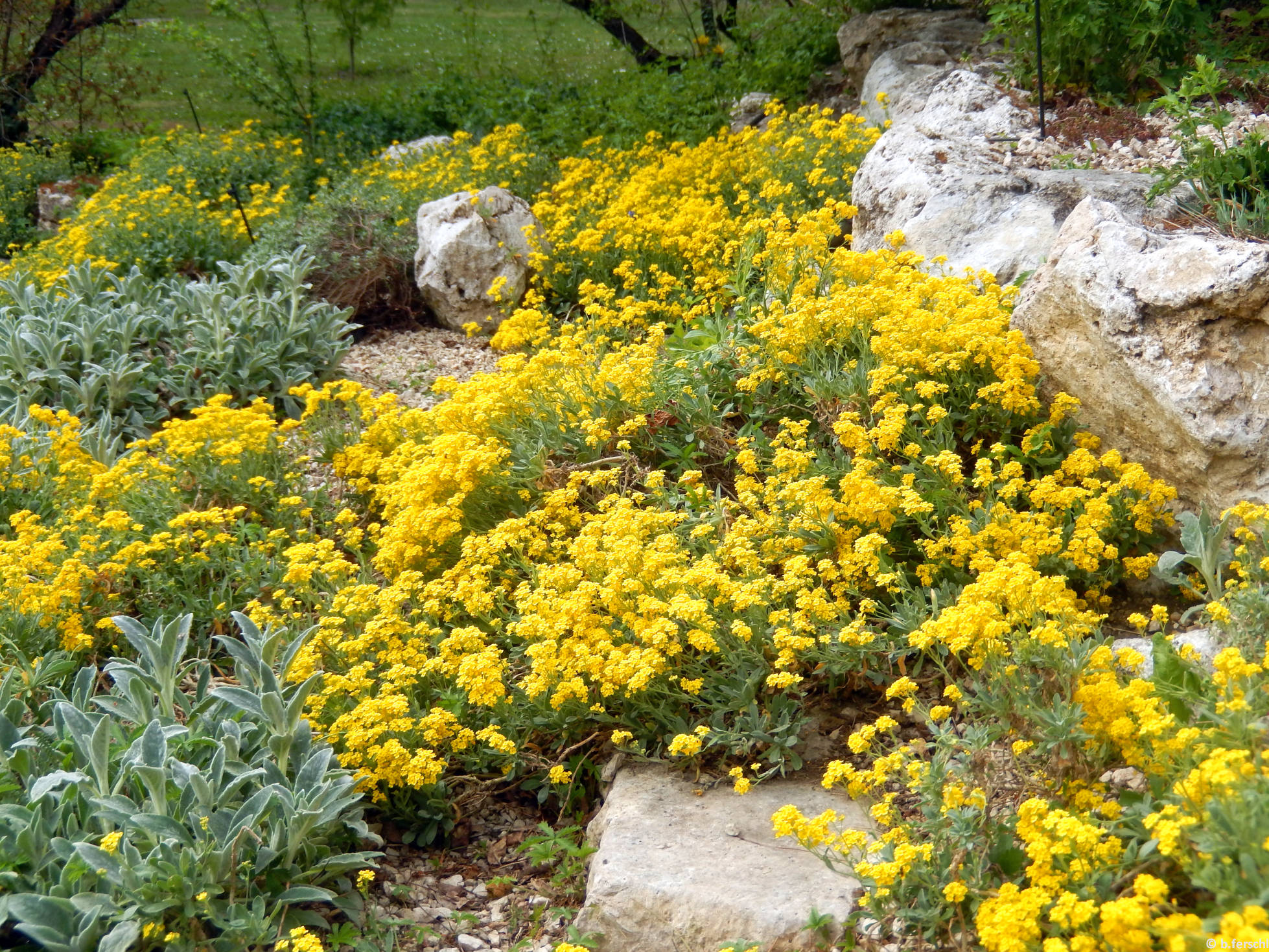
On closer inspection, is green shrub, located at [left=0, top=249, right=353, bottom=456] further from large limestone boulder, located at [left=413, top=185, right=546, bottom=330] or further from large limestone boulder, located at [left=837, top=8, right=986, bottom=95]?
large limestone boulder, located at [left=837, top=8, right=986, bottom=95]

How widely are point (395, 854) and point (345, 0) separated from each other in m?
13.0

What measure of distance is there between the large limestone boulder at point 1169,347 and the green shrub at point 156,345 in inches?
174

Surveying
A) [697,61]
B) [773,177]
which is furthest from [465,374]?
[697,61]

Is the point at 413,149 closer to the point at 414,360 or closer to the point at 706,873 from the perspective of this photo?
the point at 414,360

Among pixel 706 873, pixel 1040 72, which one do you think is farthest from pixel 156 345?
pixel 1040 72

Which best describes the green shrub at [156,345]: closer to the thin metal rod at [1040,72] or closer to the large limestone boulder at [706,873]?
the large limestone boulder at [706,873]

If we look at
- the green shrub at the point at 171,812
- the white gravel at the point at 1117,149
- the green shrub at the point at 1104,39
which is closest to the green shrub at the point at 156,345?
the green shrub at the point at 171,812

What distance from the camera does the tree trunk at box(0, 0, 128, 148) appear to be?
41.0ft

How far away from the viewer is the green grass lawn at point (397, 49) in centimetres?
1351

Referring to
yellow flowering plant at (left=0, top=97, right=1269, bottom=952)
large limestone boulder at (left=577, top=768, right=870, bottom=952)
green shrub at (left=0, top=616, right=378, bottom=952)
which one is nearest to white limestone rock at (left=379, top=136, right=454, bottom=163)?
yellow flowering plant at (left=0, top=97, right=1269, bottom=952)

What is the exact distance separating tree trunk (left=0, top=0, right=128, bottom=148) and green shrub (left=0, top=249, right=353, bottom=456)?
7.30m

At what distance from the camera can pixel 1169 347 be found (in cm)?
364

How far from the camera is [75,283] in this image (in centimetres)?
699

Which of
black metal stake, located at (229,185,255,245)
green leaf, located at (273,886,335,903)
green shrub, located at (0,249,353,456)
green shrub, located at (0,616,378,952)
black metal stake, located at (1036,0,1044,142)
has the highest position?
black metal stake, located at (1036,0,1044,142)
